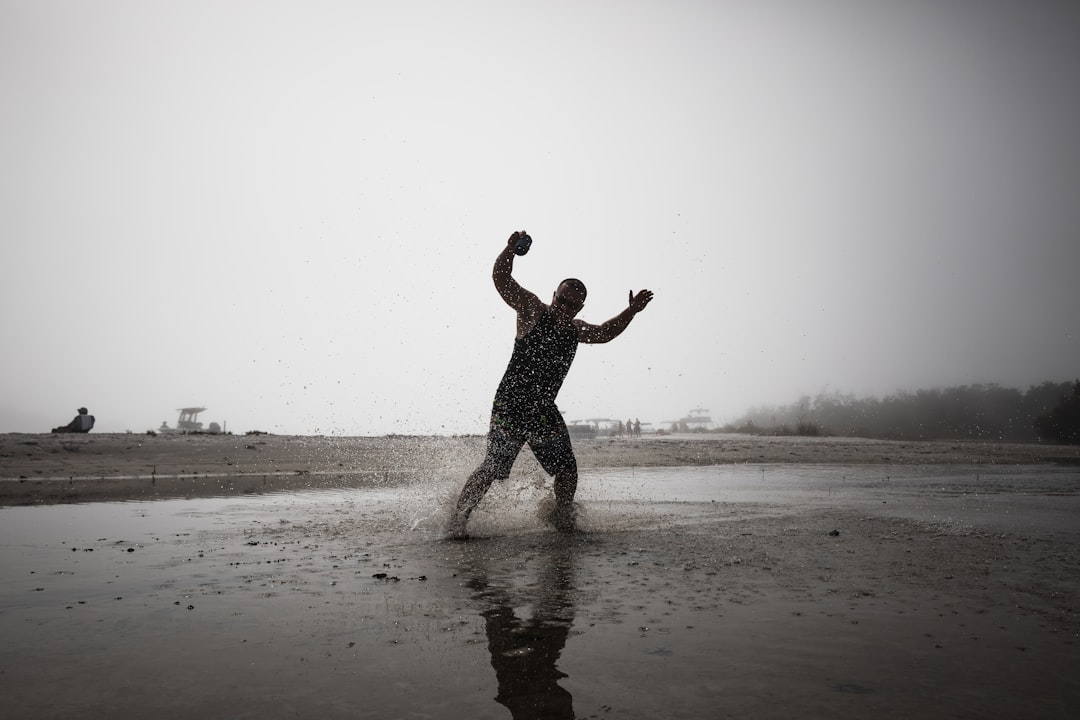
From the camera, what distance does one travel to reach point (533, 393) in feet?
18.9

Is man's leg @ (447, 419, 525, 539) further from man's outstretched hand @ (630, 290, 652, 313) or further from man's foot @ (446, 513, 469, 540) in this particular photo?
man's outstretched hand @ (630, 290, 652, 313)

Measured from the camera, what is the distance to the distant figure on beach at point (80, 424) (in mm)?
22016

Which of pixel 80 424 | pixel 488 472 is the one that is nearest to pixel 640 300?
pixel 488 472

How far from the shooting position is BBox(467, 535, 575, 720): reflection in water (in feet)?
6.33

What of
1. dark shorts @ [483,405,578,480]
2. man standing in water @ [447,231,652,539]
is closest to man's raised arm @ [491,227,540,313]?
man standing in water @ [447,231,652,539]

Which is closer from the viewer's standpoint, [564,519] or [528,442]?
[528,442]

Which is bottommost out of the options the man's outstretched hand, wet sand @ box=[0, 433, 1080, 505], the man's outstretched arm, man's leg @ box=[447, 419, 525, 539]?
wet sand @ box=[0, 433, 1080, 505]

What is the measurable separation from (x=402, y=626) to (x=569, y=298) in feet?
12.3

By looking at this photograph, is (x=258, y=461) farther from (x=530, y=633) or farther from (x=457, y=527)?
(x=530, y=633)

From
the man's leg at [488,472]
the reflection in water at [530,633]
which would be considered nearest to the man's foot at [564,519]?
the man's leg at [488,472]

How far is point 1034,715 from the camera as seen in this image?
1.79 meters

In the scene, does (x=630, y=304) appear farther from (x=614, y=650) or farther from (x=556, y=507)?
(x=614, y=650)

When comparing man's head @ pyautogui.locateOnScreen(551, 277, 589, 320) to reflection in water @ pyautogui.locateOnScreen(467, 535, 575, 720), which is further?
man's head @ pyautogui.locateOnScreen(551, 277, 589, 320)

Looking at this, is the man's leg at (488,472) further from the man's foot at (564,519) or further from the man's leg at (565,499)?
the man's foot at (564,519)
